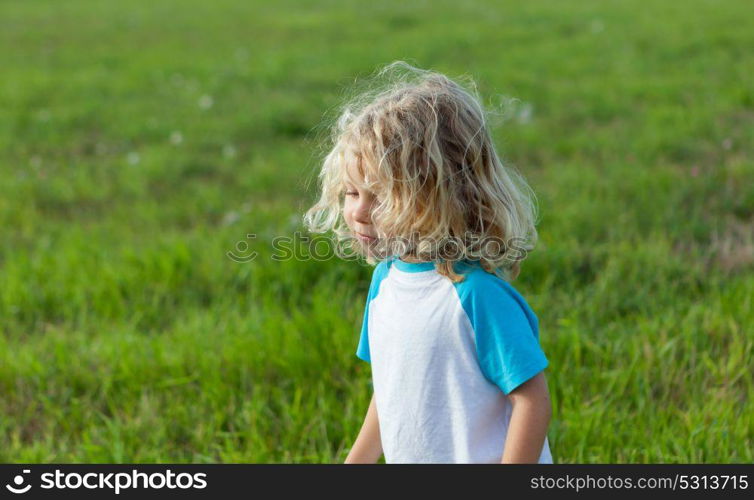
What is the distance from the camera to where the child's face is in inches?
61.6

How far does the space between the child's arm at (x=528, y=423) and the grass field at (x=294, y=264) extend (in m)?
0.56

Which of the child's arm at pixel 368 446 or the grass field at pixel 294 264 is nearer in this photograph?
the child's arm at pixel 368 446

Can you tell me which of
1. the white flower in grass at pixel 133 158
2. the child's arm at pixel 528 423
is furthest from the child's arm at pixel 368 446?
the white flower in grass at pixel 133 158

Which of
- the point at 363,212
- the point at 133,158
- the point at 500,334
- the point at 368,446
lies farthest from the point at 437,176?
the point at 133,158

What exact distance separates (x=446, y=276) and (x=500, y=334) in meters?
0.14

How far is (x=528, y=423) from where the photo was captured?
1482 mm

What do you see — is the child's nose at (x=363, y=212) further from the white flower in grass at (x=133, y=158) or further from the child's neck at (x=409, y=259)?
the white flower in grass at (x=133, y=158)

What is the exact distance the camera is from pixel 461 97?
1533 millimetres

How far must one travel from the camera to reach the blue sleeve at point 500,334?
145 centimetres

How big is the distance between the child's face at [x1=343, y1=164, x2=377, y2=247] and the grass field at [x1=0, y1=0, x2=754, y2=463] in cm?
36

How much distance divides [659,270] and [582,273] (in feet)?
0.97

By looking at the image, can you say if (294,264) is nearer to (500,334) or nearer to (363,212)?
(363,212)
